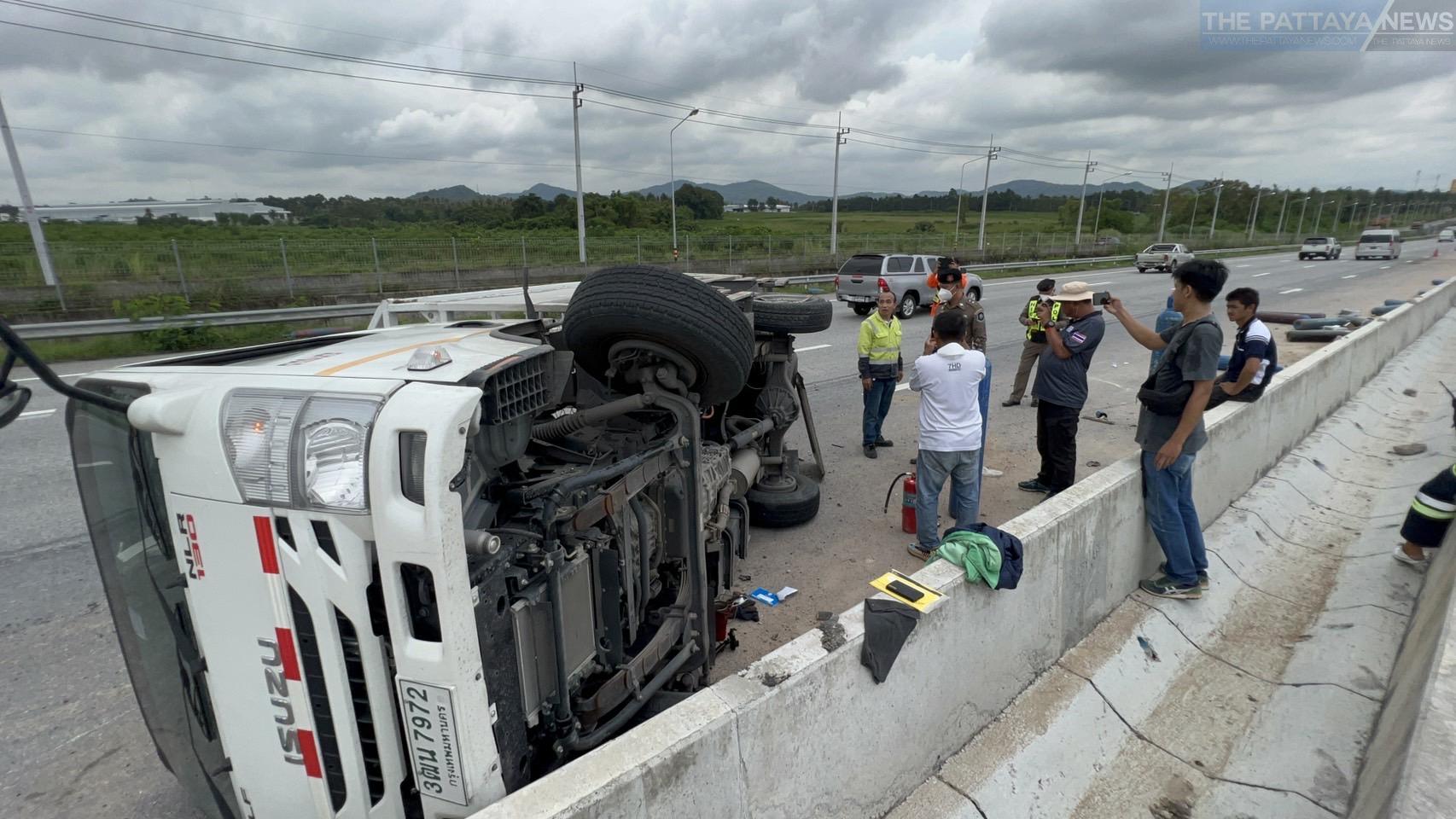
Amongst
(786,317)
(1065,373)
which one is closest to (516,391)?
(786,317)

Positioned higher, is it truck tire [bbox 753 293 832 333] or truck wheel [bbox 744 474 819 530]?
truck tire [bbox 753 293 832 333]

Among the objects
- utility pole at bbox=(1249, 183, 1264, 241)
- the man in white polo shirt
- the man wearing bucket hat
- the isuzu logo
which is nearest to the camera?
the isuzu logo

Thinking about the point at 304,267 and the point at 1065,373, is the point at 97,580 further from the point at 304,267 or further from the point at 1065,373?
the point at 304,267

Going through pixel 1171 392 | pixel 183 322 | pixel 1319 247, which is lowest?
pixel 1319 247

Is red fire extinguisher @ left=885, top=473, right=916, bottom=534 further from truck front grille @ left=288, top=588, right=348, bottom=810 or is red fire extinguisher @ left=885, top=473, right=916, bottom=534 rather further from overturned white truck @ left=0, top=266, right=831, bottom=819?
truck front grille @ left=288, top=588, right=348, bottom=810

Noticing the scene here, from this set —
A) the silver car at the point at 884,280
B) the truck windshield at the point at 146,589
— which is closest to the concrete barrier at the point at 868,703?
the truck windshield at the point at 146,589

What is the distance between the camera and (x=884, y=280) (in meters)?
17.4

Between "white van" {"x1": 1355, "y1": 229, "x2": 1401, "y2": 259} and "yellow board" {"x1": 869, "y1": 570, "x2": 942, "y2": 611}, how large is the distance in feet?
173

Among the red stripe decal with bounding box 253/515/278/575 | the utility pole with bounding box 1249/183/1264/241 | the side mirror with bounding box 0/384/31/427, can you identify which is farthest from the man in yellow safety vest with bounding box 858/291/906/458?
the utility pole with bounding box 1249/183/1264/241

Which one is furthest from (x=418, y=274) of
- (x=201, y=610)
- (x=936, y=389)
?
(x=201, y=610)

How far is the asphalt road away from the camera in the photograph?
3.02 meters

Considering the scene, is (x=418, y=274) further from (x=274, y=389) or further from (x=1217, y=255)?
(x=1217, y=255)

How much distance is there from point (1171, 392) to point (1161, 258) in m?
34.7

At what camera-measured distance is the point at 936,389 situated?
4.73 metres
